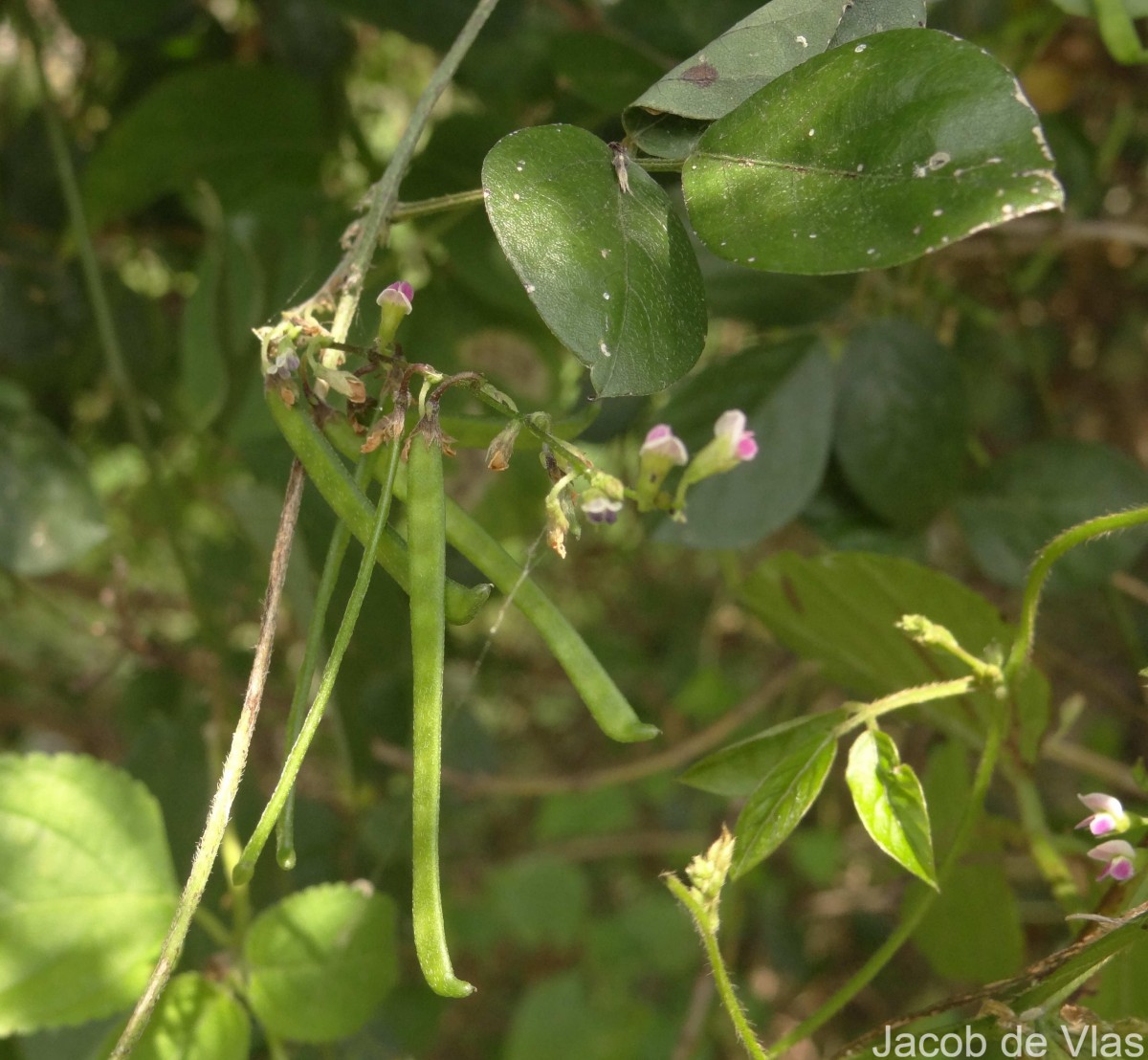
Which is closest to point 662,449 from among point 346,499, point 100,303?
point 346,499

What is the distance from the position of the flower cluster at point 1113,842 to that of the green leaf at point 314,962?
0.36 metres

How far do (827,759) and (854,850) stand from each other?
3.17ft

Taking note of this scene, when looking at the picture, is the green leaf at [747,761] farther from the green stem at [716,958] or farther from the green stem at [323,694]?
the green stem at [323,694]

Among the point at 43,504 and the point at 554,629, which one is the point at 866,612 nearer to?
the point at 554,629

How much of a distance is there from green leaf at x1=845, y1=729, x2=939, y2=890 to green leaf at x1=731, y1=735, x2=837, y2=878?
15 millimetres

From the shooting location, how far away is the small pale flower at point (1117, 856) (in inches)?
18.3

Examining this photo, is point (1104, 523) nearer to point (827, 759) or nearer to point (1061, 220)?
point (827, 759)

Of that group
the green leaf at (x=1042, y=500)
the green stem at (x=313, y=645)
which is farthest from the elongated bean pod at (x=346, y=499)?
the green leaf at (x=1042, y=500)

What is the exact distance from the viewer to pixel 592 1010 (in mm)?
1293

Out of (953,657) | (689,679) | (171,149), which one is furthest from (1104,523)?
(689,679)

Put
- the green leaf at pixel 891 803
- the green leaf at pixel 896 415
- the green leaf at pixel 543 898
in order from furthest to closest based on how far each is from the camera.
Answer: the green leaf at pixel 543 898
the green leaf at pixel 896 415
the green leaf at pixel 891 803

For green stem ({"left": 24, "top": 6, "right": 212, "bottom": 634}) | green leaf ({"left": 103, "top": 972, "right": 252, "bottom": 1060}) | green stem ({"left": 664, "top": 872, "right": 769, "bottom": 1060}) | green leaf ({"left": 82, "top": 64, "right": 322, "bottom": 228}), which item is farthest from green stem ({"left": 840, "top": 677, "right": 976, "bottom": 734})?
green leaf ({"left": 82, "top": 64, "right": 322, "bottom": 228})

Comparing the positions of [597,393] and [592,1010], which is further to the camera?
[592,1010]

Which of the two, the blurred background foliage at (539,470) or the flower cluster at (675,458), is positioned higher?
the flower cluster at (675,458)
